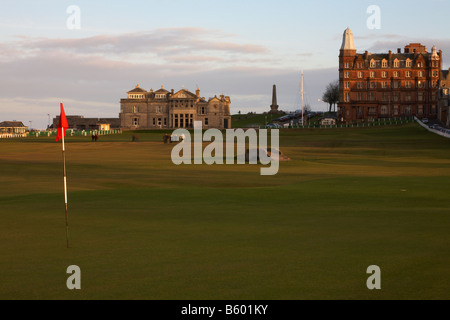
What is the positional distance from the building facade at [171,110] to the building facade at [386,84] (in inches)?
1581

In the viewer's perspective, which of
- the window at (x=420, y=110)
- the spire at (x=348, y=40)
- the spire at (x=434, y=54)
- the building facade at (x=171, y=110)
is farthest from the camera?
the building facade at (x=171, y=110)

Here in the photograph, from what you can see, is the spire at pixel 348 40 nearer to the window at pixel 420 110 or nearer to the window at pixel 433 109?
the window at pixel 420 110

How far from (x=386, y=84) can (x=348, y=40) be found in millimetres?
Answer: 16614

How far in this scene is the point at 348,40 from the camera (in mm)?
170125

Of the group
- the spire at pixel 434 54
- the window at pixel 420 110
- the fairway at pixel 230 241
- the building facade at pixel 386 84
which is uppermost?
the spire at pixel 434 54

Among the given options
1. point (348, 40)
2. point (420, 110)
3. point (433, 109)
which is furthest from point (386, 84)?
point (348, 40)

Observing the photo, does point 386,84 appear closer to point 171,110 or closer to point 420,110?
point 420,110

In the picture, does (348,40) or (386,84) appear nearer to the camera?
(348,40)

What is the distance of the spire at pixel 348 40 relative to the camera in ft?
557

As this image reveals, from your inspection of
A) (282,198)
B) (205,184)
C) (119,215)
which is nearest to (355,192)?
(282,198)

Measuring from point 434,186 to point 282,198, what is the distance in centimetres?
1012

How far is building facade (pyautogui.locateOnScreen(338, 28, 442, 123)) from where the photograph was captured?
561 ft

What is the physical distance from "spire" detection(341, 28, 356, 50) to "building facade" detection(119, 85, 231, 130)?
43202mm

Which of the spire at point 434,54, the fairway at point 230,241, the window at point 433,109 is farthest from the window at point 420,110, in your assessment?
the fairway at point 230,241
